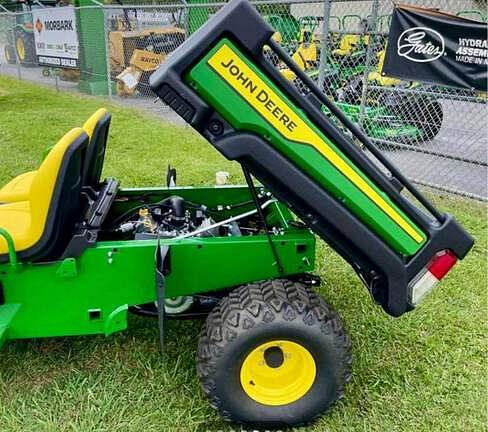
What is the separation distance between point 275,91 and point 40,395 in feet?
5.70

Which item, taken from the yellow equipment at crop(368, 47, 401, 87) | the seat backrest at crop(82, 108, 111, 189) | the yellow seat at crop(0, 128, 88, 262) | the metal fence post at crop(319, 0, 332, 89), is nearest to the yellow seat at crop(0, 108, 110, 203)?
the seat backrest at crop(82, 108, 111, 189)

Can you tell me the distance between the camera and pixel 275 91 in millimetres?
1902

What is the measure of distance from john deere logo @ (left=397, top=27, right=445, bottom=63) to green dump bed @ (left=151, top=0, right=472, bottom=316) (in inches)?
127

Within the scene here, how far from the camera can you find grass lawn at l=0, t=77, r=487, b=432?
2383 mm

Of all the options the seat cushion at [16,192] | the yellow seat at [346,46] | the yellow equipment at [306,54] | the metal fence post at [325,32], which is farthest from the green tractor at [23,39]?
the seat cushion at [16,192]

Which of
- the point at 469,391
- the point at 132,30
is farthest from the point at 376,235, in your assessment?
the point at 132,30

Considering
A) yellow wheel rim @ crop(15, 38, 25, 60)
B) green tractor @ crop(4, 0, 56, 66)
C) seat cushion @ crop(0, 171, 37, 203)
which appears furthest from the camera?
yellow wheel rim @ crop(15, 38, 25, 60)

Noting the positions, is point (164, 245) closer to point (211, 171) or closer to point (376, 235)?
point (376, 235)

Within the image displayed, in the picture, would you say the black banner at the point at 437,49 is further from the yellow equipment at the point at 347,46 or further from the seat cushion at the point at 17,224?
the seat cushion at the point at 17,224

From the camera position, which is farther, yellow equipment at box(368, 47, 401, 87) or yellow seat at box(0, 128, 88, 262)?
yellow equipment at box(368, 47, 401, 87)

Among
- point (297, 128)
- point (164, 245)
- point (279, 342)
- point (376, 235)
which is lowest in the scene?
point (279, 342)

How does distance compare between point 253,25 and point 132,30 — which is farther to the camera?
point 132,30

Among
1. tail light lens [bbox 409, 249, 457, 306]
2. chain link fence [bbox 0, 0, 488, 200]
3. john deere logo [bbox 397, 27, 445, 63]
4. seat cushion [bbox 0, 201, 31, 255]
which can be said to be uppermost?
john deere logo [bbox 397, 27, 445, 63]

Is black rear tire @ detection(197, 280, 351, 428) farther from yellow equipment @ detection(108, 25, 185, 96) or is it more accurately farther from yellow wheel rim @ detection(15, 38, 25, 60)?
yellow wheel rim @ detection(15, 38, 25, 60)
